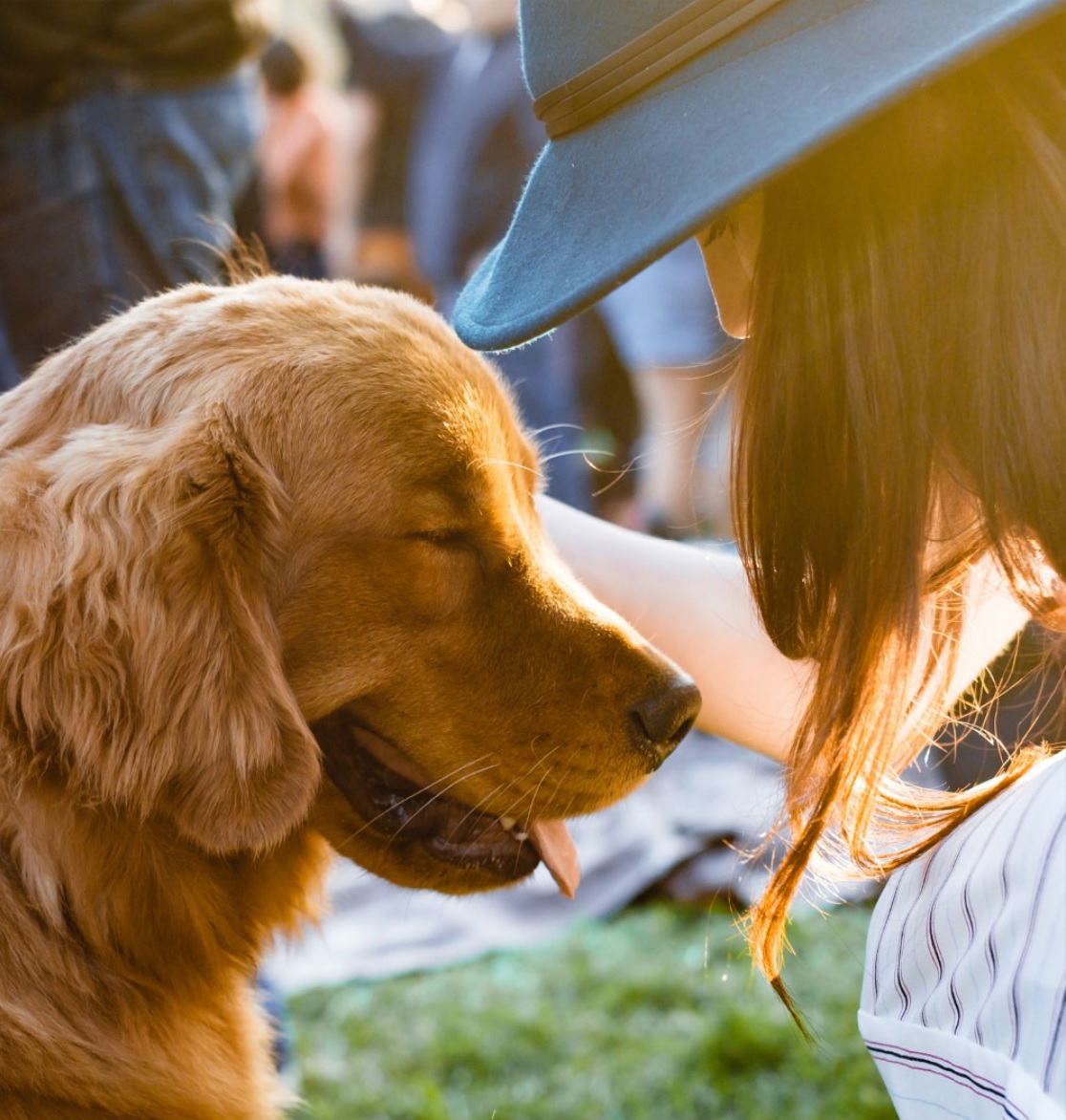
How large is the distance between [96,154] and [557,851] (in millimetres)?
2215

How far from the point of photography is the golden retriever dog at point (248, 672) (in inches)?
65.0

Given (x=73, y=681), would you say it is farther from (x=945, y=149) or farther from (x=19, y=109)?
(x=19, y=109)

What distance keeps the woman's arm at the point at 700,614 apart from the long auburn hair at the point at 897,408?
1.86ft

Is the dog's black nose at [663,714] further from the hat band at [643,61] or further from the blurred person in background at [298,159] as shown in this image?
the blurred person in background at [298,159]

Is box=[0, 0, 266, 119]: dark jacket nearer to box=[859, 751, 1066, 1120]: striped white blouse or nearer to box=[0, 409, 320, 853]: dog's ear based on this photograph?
box=[0, 409, 320, 853]: dog's ear

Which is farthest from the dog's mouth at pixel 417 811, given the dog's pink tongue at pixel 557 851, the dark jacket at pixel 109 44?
the dark jacket at pixel 109 44

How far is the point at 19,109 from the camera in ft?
10.2

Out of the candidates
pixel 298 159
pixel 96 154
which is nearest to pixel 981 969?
pixel 96 154

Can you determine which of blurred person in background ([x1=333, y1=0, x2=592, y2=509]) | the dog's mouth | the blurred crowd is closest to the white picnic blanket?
the blurred crowd

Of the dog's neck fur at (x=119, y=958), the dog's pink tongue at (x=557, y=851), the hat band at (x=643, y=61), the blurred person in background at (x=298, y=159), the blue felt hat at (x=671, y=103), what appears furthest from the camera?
the blurred person in background at (x=298, y=159)

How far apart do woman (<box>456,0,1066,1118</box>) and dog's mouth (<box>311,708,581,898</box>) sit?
0.52 metres

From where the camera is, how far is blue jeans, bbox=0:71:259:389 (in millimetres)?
3094

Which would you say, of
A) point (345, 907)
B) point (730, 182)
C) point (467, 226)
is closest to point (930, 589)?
point (730, 182)

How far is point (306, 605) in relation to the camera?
190 centimetres
